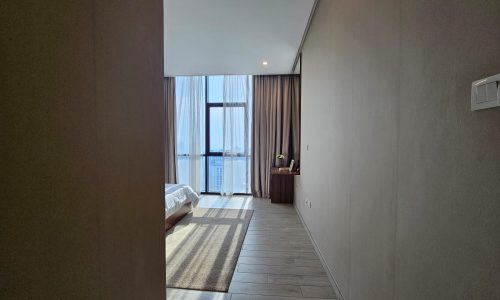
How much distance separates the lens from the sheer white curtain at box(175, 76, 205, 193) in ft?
19.7

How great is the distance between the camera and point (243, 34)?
144 inches

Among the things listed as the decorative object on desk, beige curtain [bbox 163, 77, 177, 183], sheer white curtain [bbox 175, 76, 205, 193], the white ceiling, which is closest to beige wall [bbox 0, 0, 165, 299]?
the white ceiling

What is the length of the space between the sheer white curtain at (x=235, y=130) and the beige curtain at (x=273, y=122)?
19 cm

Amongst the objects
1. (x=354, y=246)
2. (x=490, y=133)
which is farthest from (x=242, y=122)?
(x=490, y=133)

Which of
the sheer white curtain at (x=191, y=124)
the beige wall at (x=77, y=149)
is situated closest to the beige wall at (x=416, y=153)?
the beige wall at (x=77, y=149)

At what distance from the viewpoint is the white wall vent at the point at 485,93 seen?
2.15ft

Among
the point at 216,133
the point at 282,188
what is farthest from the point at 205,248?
the point at 216,133

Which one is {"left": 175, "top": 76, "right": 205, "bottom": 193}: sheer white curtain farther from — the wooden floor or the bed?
the wooden floor

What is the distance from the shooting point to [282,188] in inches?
206

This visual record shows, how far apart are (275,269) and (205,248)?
94 centimetres

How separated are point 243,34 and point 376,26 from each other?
2582 mm

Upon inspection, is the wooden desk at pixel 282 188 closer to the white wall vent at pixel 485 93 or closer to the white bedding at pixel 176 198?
the white bedding at pixel 176 198

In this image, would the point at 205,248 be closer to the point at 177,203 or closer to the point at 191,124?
the point at 177,203

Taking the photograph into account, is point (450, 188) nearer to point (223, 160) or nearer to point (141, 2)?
point (141, 2)
